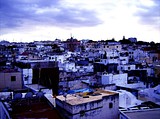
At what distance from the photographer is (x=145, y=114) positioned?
12953mm

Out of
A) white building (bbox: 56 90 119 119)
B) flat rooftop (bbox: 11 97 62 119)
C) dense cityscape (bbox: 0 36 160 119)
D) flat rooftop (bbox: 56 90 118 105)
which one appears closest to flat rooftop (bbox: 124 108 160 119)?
dense cityscape (bbox: 0 36 160 119)

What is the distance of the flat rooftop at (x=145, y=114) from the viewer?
12.4 meters

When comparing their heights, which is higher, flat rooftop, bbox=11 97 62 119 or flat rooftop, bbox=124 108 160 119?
flat rooftop, bbox=11 97 62 119

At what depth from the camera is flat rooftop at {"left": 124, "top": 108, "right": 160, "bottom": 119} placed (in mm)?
12444

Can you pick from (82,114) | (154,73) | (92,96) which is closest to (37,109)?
(82,114)

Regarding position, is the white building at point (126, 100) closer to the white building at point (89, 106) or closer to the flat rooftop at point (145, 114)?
the white building at point (89, 106)

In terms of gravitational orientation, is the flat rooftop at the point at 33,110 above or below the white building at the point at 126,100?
above

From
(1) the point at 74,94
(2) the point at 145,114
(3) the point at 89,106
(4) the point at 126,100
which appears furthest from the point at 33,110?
(4) the point at 126,100

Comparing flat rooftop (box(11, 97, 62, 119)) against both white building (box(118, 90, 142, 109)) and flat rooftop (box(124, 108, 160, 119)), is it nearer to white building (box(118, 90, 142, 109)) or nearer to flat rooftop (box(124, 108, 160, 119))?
flat rooftop (box(124, 108, 160, 119))

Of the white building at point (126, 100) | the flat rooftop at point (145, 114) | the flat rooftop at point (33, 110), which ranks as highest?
the flat rooftop at point (33, 110)

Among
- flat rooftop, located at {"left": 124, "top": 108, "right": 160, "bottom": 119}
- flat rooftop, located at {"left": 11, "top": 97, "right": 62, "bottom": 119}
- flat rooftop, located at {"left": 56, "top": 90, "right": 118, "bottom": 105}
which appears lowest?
flat rooftop, located at {"left": 124, "top": 108, "right": 160, "bottom": 119}

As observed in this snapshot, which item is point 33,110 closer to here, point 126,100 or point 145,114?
point 145,114

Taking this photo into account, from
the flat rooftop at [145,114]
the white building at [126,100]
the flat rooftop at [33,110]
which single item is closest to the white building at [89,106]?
the flat rooftop at [33,110]

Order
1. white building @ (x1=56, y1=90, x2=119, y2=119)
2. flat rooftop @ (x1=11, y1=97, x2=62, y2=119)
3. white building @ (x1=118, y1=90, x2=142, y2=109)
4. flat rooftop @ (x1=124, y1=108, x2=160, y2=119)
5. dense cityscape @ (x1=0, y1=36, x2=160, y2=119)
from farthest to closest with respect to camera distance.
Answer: white building @ (x1=118, y1=90, x2=142, y2=109) → dense cityscape @ (x1=0, y1=36, x2=160, y2=119) → white building @ (x1=56, y1=90, x2=119, y2=119) → flat rooftop @ (x1=124, y1=108, x2=160, y2=119) → flat rooftop @ (x1=11, y1=97, x2=62, y2=119)
